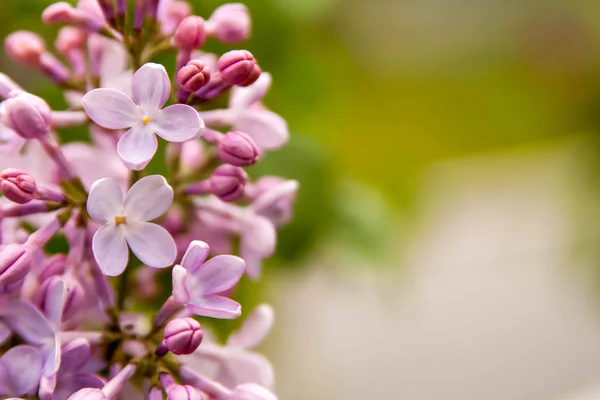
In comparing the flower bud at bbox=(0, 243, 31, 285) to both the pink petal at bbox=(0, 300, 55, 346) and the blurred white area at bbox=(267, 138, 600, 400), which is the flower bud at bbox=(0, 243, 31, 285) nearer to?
the pink petal at bbox=(0, 300, 55, 346)

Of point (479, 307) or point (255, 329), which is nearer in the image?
point (255, 329)

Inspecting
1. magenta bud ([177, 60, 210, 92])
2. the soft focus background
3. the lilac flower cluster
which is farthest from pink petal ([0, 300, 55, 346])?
the soft focus background

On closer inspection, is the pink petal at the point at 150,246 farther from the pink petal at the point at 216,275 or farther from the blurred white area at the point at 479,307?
the blurred white area at the point at 479,307

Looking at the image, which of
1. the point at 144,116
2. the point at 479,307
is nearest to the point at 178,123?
the point at 144,116

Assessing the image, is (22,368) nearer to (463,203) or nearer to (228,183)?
(228,183)

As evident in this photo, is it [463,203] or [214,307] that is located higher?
[214,307]

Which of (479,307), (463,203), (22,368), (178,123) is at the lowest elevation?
(479,307)

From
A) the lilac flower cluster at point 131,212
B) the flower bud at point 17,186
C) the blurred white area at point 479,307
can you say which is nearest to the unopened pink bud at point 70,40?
the lilac flower cluster at point 131,212
